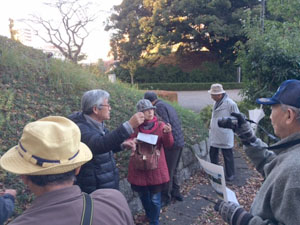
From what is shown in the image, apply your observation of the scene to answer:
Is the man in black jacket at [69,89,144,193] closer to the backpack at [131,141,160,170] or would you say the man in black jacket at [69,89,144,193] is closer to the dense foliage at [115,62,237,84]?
the backpack at [131,141,160,170]

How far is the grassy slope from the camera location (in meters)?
4.15

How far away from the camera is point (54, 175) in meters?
1.33

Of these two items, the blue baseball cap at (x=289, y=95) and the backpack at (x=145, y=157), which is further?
the backpack at (x=145, y=157)

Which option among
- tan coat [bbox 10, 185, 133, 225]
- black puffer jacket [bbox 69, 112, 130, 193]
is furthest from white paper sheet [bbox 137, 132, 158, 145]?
tan coat [bbox 10, 185, 133, 225]

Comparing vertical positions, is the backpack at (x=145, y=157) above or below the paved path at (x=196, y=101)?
above

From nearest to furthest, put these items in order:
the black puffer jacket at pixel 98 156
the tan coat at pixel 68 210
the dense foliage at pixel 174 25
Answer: the tan coat at pixel 68 210 → the black puffer jacket at pixel 98 156 → the dense foliage at pixel 174 25

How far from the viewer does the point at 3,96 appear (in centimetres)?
478

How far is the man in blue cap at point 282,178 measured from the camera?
4.63 feet

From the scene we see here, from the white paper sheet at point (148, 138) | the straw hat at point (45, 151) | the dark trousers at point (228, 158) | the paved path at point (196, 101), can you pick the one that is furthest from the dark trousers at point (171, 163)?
the paved path at point (196, 101)

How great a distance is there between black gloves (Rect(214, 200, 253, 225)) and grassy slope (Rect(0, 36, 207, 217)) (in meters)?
2.34

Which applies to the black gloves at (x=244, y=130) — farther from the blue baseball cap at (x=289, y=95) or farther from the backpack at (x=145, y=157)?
the backpack at (x=145, y=157)

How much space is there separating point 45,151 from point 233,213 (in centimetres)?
131

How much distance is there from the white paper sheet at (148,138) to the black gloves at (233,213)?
4.43 feet

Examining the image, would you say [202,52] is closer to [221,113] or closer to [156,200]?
[221,113]
